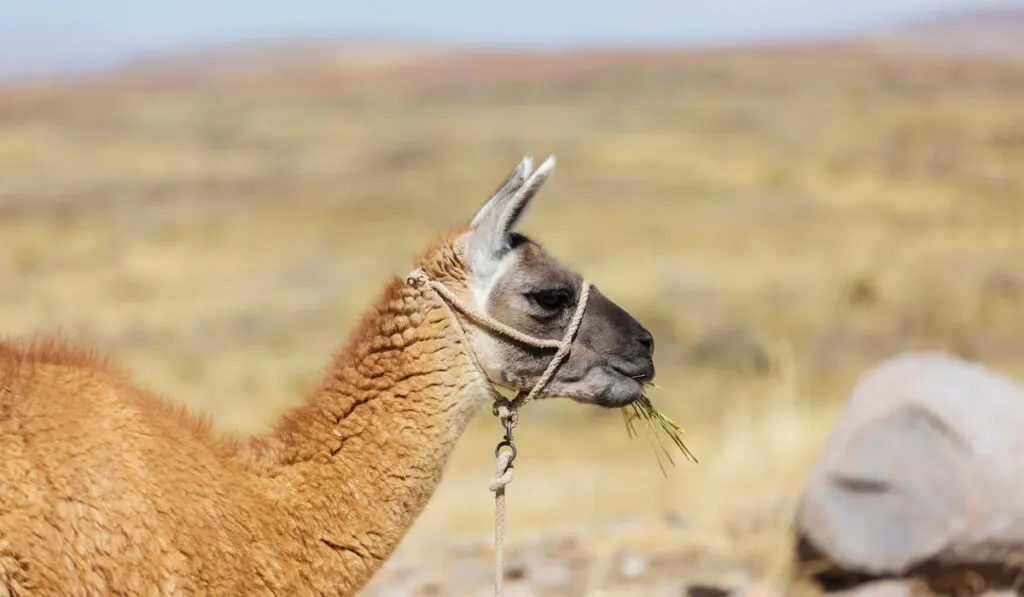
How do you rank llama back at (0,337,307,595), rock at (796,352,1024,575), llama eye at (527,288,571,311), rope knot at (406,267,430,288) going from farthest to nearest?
rock at (796,352,1024,575) → llama eye at (527,288,571,311) → rope knot at (406,267,430,288) → llama back at (0,337,307,595)

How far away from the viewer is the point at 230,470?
134 inches

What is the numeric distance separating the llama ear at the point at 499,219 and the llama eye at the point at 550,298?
19cm

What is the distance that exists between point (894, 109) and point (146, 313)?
125 ft

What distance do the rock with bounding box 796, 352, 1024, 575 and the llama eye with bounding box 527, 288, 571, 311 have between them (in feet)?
9.46

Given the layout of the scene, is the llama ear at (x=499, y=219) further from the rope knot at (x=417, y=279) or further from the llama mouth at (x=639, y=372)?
the llama mouth at (x=639, y=372)

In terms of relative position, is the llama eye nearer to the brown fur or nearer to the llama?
the llama

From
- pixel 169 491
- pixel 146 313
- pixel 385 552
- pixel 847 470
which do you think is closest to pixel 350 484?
pixel 385 552

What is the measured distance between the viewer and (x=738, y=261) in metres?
23.2

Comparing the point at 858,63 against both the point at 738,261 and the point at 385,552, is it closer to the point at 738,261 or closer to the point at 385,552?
the point at 738,261

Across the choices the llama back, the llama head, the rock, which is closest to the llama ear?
the llama head

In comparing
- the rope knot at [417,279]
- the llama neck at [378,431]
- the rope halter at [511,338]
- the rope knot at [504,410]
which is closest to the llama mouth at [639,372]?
the rope halter at [511,338]

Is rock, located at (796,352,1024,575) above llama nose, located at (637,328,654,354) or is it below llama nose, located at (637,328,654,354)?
below

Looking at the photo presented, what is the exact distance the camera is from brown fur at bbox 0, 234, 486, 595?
293 centimetres

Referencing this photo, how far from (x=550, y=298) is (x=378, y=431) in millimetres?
729
